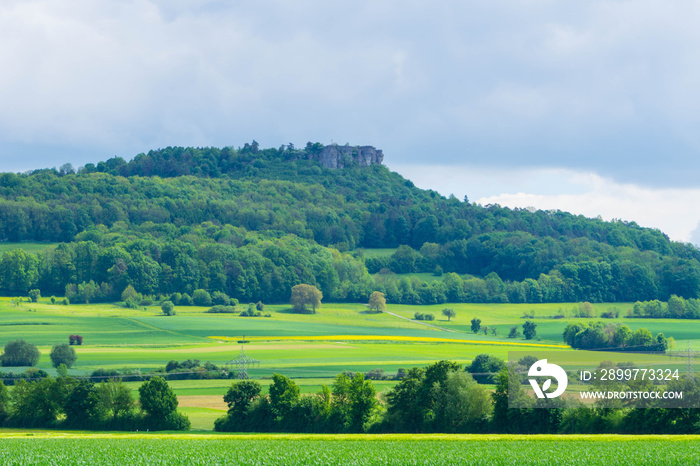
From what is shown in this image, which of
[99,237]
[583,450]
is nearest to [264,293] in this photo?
[99,237]

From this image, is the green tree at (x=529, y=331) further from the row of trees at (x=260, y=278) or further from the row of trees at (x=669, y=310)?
the row of trees at (x=260, y=278)

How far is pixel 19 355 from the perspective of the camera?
7281 centimetres

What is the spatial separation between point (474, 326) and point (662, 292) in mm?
53698

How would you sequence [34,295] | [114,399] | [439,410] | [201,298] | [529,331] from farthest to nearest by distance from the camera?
1. [201,298]
2. [34,295]
3. [529,331]
4. [114,399]
5. [439,410]

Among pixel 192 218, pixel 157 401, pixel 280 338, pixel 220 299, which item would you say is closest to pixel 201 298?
pixel 220 299

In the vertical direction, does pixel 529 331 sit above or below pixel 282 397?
above

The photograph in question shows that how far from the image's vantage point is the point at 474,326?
112m

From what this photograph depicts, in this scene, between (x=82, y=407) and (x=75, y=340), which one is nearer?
(x=82, y=407)

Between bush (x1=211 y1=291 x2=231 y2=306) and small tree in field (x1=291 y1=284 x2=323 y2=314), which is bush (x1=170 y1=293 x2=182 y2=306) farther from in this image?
small tree in field (x1=291 y1=284 x2=323 y2=314)

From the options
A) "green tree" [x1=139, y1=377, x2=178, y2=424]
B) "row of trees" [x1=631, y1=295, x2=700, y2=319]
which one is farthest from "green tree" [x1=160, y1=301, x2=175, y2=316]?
"row of trees" [x1=631, y1=295, x2=700, y2=319]

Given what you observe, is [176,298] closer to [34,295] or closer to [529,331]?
[34,295]

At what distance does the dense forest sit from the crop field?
98.0m

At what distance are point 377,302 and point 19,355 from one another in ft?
226

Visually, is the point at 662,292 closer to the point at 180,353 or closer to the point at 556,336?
the point at 556,336
